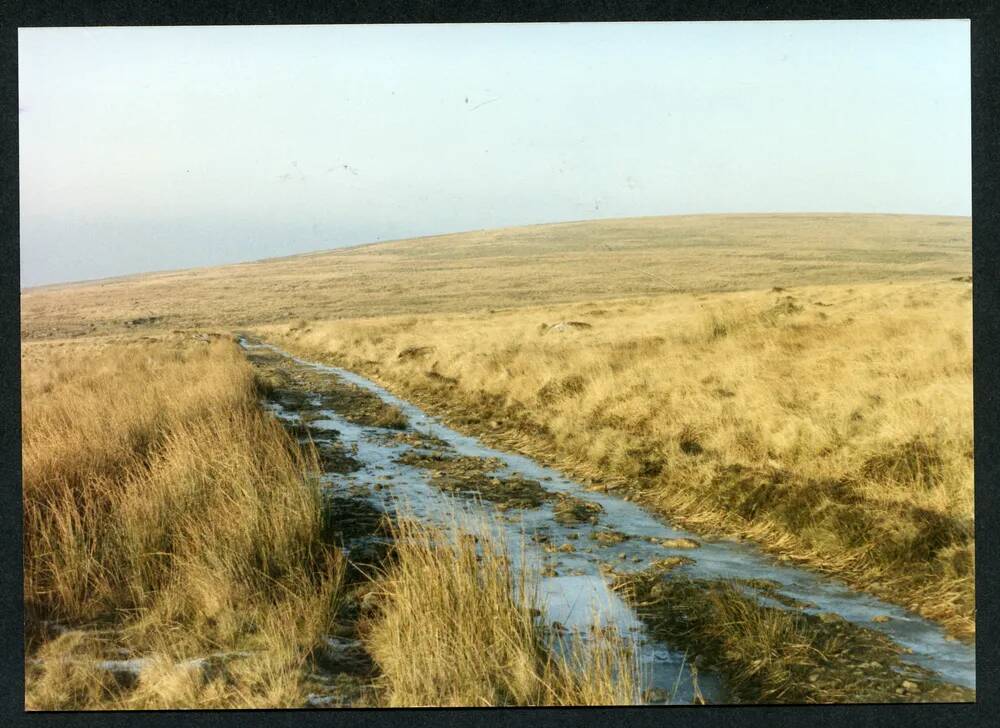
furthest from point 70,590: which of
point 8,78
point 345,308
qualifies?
point 345,308

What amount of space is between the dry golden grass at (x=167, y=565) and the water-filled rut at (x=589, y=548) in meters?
0.76

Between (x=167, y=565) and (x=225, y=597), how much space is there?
65 centimetres

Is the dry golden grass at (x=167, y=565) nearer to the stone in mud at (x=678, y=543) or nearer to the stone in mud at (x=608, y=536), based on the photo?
the stone in mud at (x=608, y=536)

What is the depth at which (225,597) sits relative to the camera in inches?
167

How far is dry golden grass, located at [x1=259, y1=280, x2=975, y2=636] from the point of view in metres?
4.86

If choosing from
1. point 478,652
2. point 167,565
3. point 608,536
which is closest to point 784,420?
point 608,536

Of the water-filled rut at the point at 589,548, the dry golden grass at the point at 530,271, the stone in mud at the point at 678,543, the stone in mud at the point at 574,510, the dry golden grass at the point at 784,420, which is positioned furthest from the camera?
the dry golden grass at the point at 530,271

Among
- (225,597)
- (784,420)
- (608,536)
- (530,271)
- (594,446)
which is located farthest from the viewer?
(530,271)

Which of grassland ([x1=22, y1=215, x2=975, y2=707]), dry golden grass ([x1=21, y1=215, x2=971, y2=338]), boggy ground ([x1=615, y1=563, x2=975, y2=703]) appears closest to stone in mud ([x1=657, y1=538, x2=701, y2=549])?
grassland ([x1=22, y1=215, x2=975, y2=707])

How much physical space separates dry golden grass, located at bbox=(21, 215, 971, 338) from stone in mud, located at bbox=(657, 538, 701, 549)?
19199 mm

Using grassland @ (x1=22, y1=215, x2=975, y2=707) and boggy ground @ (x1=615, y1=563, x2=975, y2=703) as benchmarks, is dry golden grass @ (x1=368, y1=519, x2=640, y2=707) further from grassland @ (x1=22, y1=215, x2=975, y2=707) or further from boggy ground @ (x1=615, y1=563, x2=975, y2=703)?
boggy ground @ (x1=615, y1=563, x2=975, y2=703)

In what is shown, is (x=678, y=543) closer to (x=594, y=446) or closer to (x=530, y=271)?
(x=594, y=446)

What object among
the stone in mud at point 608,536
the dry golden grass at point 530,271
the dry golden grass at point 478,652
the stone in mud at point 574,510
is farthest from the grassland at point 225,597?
the dry golden grass at point 530,271

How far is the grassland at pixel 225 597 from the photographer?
3814 mm
